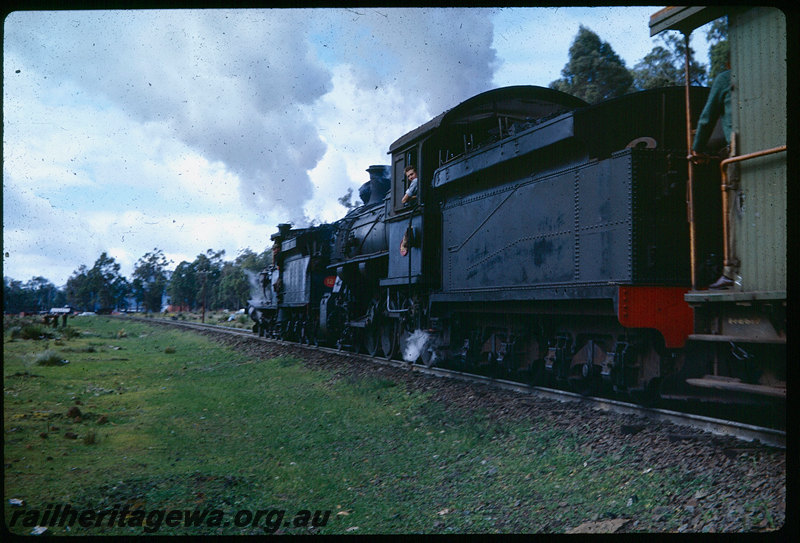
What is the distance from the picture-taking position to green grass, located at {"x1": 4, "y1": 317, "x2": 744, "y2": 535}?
4012mm

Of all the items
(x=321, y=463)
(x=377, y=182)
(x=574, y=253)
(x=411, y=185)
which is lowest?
(x=321, y=463)

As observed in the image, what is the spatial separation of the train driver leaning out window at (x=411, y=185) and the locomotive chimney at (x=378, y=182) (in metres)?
4.73

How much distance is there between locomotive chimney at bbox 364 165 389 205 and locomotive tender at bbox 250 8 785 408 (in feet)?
13.0

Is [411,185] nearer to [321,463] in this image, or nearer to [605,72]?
[321,463]

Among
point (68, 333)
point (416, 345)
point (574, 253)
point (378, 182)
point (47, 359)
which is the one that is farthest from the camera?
point (68, 333)

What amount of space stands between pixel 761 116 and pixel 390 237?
295 inches

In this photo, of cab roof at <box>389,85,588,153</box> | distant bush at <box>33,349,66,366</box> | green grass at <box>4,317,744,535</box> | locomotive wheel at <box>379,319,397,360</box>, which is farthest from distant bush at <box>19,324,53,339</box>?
cab roof at <box>389,85,588,153</box>

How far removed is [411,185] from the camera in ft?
33.3

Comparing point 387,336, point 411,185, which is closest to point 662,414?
point 411,185

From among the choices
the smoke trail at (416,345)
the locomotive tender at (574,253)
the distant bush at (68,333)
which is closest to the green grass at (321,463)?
the locomotive tender at (574,253)

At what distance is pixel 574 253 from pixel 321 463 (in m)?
3.64

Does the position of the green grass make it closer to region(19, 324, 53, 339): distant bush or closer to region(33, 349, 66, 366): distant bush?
region(33, 349, 66, 366): distant bush

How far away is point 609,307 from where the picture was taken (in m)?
6.21

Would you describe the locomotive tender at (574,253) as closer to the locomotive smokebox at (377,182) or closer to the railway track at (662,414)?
the railway track at (662,414)
